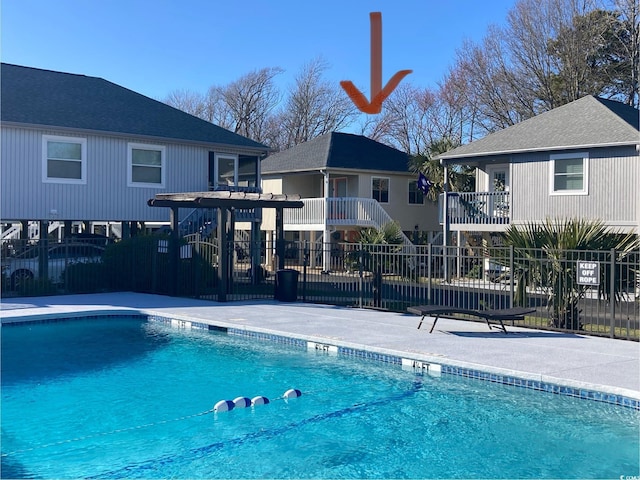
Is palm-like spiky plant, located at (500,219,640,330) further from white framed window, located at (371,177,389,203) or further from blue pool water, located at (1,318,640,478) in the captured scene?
white framed window, located at (371,177,389,203)

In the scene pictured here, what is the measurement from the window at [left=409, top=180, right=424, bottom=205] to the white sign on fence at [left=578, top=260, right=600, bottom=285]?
23.5m

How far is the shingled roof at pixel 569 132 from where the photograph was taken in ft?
76.9

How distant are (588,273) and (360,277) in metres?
5.91

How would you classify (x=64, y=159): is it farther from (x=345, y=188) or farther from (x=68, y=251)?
(x=345, y=188)

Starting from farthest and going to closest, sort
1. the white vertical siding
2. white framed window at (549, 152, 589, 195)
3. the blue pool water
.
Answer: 1. white framed window at (549, 152, 589, 195)
2. the white vertical siding
3. the blue pool water

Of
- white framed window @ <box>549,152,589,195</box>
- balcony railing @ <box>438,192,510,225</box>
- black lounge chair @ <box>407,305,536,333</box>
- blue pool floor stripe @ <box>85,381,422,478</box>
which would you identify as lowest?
blue pool floor stripe @ <box>85,381,422,478</box>

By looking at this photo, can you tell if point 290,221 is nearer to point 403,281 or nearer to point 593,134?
point 593,134

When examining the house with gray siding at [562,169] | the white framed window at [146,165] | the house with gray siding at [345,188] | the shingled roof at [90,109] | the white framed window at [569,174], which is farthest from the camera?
the house with gray siding at [345,188]

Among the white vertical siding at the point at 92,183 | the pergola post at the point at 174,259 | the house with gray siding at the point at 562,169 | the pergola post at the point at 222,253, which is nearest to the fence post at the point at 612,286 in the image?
the pergola post at the point at 222,253

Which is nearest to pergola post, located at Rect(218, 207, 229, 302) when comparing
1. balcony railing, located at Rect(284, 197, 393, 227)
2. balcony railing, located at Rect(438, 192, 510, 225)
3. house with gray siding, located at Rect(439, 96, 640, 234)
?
balcony railing, located at Rect(438, 192, 510, 225)

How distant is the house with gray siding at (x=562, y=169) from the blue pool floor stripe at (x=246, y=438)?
1499 cm

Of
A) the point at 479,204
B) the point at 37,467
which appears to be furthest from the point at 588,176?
the point at 37,467

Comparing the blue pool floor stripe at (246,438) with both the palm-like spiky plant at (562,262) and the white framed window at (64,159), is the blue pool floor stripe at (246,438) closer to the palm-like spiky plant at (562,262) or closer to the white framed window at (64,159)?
the palm-like spiky plant at (562,262)

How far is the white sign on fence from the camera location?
12.9m
